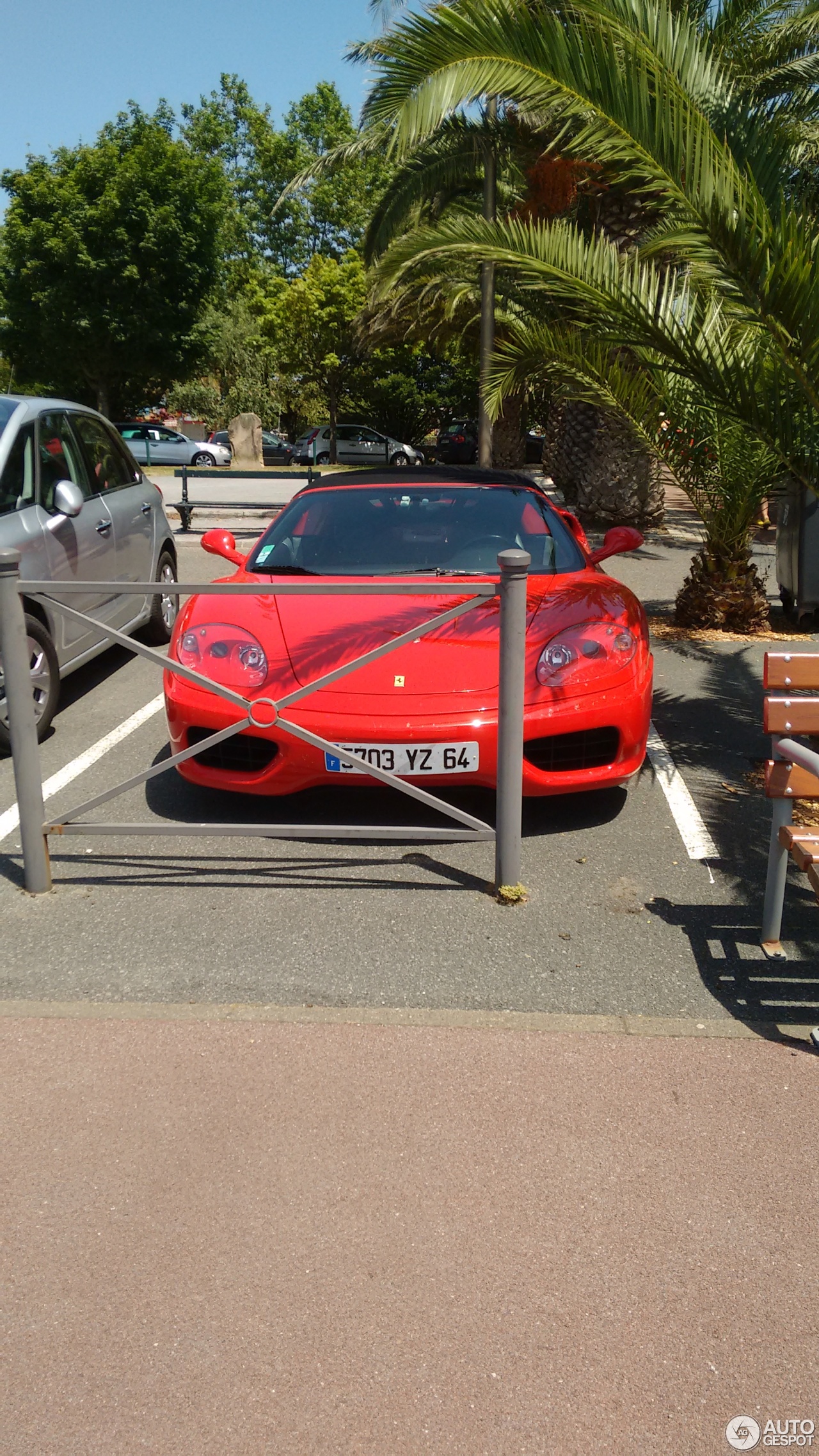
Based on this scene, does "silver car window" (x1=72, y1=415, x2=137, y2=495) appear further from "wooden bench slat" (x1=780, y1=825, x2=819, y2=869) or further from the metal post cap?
"wooden bench slat" (x1=780, y1=825, x2=819, y2=869)

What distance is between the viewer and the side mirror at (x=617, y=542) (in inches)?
225

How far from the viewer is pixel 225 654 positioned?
4785mm

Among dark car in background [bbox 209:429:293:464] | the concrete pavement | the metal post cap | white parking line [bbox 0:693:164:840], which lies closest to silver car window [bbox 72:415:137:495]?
white parking line [bbox 0:693:164:840]

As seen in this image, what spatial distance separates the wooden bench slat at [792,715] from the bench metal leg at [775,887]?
235mm

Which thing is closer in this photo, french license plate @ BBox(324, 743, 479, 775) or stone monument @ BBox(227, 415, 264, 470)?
french license plate @ BBox(324, 743, 479, 775)

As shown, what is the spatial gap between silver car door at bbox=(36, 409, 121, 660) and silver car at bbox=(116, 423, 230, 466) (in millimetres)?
29028

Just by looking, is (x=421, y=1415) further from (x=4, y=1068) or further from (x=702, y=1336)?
(x=4, y=1068)

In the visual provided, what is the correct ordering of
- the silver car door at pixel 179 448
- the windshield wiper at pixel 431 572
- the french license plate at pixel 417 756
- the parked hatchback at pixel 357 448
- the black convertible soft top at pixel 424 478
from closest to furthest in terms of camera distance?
the french license plate at pixel 417 756 → the windshield wiper at pixel 431 572 → the black convertible soft top at pixel 424 478 → the silver car door at pixel 179 448 → the parked hatchback at pixel 357 448

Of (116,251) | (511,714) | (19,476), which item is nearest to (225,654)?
(511,714)

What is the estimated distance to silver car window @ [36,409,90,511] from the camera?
20.5 feet

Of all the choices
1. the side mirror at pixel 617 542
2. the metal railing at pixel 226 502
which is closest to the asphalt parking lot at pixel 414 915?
the side mirror at pixel 617 542

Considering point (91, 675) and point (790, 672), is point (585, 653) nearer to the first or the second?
point (790, 672)

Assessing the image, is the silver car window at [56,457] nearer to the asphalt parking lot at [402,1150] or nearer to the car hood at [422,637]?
the car hood at [422,637]

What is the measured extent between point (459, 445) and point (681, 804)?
3219cm
